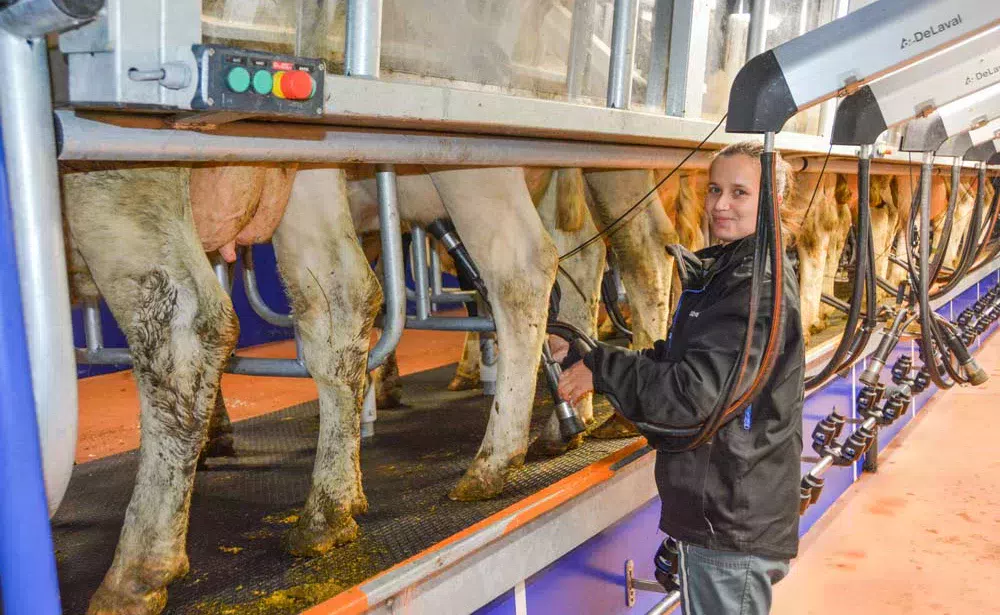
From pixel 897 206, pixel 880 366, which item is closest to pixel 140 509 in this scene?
pixel 880 366

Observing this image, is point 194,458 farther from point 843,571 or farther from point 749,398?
point 843,571

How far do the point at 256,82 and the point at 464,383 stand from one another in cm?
374

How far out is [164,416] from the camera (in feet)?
7.27

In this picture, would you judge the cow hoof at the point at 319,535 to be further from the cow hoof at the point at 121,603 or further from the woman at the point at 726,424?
the woman at the point at 726,424

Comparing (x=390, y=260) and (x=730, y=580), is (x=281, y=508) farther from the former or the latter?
(x=730, y=580)

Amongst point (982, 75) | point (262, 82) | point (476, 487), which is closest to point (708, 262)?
point (476, 487)

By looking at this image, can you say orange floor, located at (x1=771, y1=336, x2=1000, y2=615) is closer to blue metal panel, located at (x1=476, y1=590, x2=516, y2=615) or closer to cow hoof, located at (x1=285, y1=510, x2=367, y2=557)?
blue metal panel, located at (x1=476, y1=590, x2=516, y2=615)

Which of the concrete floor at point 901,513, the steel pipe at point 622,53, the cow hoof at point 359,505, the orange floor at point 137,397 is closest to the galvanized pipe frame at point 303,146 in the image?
the steel pipe at point 622,53

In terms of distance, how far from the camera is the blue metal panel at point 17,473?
3.92ft

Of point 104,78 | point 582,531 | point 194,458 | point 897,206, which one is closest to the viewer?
point 104,78

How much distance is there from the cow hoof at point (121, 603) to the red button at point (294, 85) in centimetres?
116

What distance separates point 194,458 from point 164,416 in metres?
0.12

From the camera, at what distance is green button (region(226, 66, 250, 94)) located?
1.43 meters

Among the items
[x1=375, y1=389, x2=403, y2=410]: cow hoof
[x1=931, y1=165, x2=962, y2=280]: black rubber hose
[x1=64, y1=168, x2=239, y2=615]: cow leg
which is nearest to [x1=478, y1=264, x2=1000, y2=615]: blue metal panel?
[x1=64, y1=168, x2=239, y2=615]: cow leg
